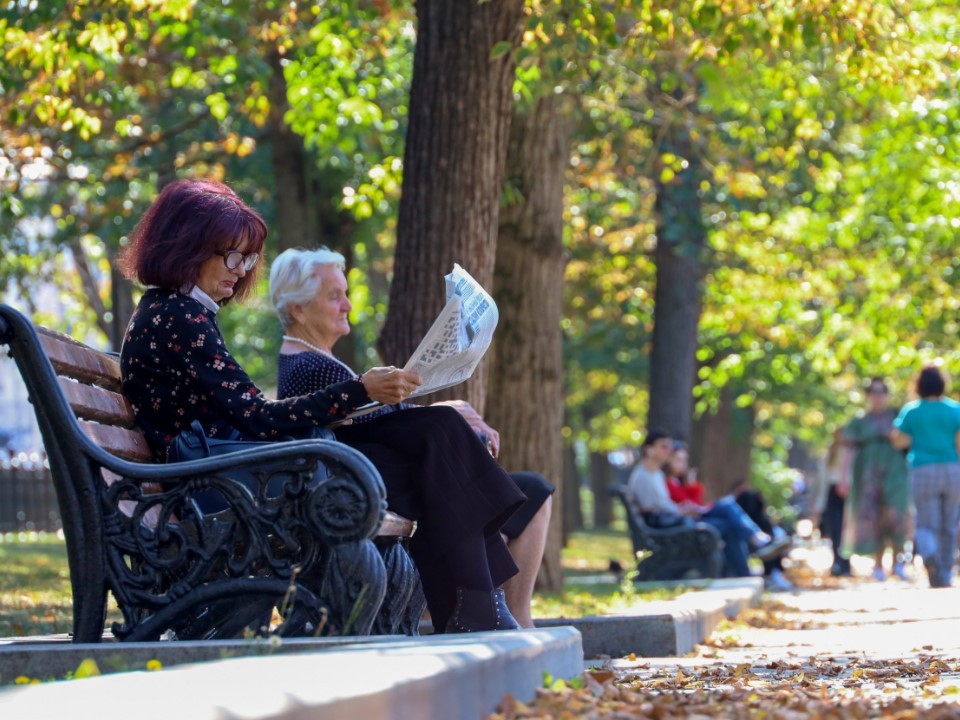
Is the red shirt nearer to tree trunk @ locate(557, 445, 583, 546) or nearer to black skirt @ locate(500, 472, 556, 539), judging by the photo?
black skirt @ locate(500, 472, 556, 539)

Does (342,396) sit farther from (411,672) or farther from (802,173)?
(802,173)

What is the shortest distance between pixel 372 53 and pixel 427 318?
7224mm

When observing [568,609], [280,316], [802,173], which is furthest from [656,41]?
[802,173]

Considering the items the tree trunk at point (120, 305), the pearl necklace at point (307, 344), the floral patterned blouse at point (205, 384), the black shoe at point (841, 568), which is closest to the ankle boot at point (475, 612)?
the floral patterned blouse at point (205, 384)

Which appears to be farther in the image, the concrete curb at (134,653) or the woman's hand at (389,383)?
the woman's hand at (389,383)

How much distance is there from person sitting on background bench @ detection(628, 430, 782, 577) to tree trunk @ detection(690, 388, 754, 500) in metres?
12.5

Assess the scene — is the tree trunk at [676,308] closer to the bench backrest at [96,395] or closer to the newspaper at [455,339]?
the newspaper at [455,339]

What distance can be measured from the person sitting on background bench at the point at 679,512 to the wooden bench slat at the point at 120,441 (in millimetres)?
10178

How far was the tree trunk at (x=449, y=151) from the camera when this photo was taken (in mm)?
9148

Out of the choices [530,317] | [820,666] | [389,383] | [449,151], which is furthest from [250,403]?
[530,317]

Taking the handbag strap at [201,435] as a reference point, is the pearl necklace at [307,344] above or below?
above

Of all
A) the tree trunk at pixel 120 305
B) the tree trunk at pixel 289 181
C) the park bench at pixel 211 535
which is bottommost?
the park bench at pixel 211 535

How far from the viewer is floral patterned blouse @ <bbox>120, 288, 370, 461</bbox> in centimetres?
520

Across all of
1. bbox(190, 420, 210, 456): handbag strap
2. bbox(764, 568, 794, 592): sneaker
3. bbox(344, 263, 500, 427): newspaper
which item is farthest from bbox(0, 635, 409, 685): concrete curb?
bbox(764, 568, 794, 592): sneaker
